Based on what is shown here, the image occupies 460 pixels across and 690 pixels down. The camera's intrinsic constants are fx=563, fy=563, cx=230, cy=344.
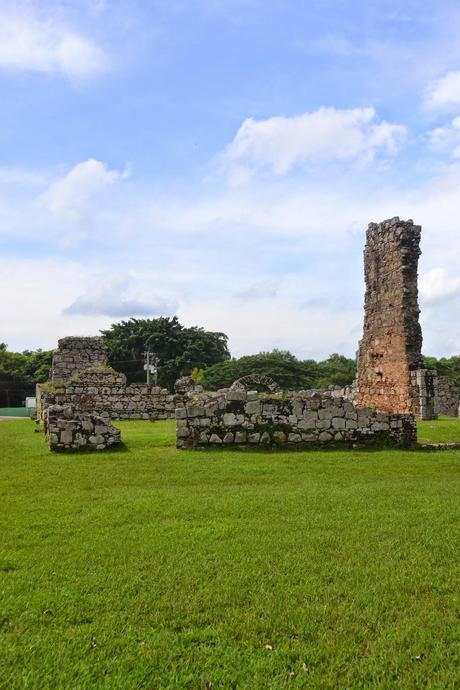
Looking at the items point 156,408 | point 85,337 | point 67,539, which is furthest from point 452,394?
point 67,539

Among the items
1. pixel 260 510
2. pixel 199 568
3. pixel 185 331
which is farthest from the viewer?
pixel 185 331

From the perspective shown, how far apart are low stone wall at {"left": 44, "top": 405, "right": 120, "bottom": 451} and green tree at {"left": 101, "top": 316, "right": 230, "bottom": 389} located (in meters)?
51.9

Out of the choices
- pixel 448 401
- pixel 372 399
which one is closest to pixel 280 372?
pixel 448 401

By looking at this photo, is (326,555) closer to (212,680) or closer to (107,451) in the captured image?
(212,680)

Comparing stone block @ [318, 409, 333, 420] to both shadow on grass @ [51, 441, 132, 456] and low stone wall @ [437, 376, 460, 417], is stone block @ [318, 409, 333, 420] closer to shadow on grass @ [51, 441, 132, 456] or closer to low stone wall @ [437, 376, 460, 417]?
shadow on grass @ [51, 441, 132, 456]

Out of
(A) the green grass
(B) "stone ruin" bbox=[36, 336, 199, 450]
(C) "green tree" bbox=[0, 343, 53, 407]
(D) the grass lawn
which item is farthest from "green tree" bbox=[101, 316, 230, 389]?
(D) the grass lawn

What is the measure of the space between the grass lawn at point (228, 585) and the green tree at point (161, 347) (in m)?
56.5

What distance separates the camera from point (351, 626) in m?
3.99

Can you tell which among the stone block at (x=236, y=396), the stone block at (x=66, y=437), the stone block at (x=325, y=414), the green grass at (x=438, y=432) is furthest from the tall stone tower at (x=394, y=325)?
the stone block at (x=66, y=437)

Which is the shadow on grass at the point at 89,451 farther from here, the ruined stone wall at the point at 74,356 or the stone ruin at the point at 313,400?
the ruined stone wall at the point at 74,356

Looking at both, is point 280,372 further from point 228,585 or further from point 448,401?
point 228,585

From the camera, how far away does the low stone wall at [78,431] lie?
38.0ft

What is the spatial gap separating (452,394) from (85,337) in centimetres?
1979

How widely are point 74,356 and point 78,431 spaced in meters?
15.2
